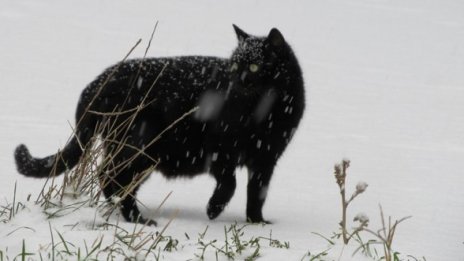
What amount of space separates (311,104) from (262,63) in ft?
17.8

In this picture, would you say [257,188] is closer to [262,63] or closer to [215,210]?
[215,210]

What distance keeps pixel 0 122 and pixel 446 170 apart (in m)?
4.52

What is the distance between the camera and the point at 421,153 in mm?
7031

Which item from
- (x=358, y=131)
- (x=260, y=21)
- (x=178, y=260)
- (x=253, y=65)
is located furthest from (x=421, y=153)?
(x=260, y=21)

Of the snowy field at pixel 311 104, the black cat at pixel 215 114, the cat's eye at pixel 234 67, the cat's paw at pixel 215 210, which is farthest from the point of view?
the cat's eye at pixel 234 67

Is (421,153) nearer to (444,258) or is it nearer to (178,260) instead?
(444,258)

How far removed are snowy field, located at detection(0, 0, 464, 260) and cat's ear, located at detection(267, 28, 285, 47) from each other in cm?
121

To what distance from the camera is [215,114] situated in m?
4.74

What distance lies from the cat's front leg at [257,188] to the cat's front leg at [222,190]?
5.3 inches

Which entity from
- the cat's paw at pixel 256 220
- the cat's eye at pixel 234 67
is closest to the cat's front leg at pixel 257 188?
the cat's paw at pixel 256 220

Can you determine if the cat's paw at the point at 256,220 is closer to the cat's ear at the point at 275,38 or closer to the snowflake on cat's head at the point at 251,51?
the snowflake on cat's head at the point at 251,51

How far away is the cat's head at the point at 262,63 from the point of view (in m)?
4.80

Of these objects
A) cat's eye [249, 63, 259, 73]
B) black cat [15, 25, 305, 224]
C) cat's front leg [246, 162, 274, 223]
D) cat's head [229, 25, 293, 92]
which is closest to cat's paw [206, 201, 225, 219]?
black cat [15, 25, 305, 224]

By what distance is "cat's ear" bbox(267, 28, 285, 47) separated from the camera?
479cm
